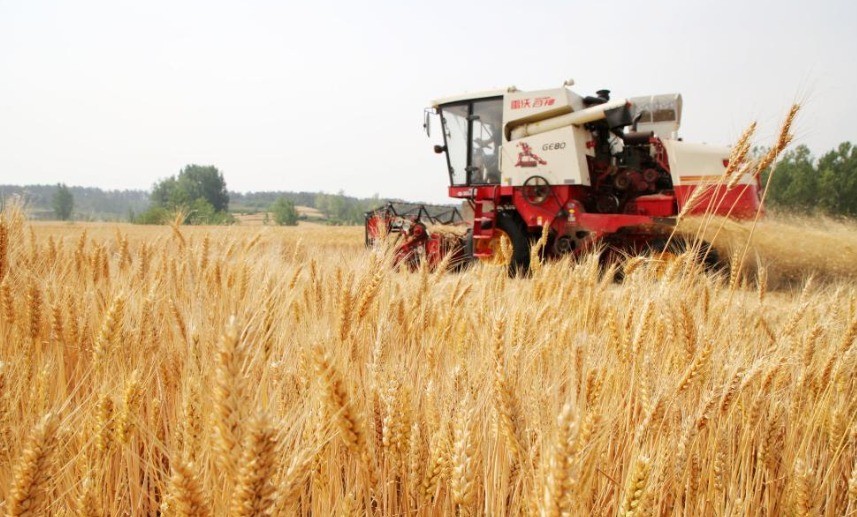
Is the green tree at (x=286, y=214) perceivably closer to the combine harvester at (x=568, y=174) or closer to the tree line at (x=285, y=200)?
the tree line at (x=285, y=200)

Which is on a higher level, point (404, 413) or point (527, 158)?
point (527, 158)

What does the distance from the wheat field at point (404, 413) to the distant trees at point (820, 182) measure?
4041cm

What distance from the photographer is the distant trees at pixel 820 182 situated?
36.1 metres

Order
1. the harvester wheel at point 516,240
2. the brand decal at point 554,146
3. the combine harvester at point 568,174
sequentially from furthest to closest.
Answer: the harvester wheel at point 516,240, the brand decal at point 554,146, the combine harvester at point 568,174

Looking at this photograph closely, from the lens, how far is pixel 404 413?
1.03m

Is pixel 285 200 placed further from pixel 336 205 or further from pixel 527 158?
pixel 527 158

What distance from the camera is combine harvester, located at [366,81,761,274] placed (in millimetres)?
6719

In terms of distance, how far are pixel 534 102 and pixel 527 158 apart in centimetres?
91

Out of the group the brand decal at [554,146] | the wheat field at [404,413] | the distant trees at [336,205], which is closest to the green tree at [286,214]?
the distant trees at [336,205]

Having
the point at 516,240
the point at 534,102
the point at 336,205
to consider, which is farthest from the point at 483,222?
the point at 336,205

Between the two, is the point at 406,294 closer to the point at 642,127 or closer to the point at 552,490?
the point at 552,490

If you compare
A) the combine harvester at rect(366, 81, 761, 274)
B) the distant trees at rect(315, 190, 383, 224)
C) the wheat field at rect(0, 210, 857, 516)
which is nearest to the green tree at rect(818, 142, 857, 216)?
the combine harvester at rect(366, 81, 761, 274)

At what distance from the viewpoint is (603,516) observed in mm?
997

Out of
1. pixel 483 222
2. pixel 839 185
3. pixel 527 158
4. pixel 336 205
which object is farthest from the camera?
pixel 336 205
